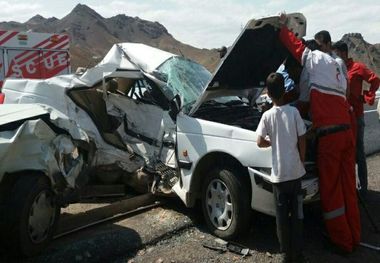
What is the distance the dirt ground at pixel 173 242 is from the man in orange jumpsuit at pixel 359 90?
79 centimetres

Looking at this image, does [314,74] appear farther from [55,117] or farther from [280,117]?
[55,117]

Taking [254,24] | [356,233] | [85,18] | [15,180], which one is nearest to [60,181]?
[15,180]

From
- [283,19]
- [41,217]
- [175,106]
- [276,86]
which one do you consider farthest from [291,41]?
[41,217]

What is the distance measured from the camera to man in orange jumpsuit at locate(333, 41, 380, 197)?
246 inches

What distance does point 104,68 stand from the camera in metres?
6.72

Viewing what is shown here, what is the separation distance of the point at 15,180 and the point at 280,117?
2471 mm

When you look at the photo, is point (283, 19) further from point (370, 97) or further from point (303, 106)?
point (370, 97)

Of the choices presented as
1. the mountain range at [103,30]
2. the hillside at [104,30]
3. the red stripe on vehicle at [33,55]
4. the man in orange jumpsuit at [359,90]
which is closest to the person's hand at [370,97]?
the man in orange jumpsuit at [359,90]

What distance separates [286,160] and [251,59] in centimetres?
175

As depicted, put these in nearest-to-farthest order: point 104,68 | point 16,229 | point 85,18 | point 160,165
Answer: point 16,229
point 160,165
point 104,68
point 85,18

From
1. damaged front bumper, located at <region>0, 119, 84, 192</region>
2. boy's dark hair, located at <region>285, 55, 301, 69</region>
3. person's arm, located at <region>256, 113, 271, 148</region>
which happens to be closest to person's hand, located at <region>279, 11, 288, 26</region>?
Result: boy's dark hair, located at <region>285, 55, 301, 69</region>

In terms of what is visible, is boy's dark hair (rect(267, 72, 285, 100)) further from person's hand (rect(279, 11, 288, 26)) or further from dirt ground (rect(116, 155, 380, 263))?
dirt ground (rect(116, 155, 380, 263))

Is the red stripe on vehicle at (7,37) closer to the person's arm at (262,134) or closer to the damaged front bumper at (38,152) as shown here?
the damaged front bumper at (38,152)

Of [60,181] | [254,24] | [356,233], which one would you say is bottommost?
[356,233]
